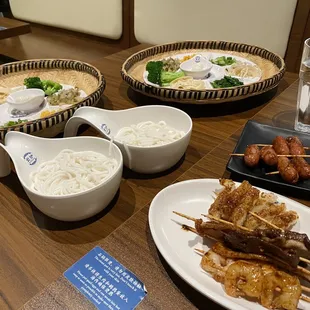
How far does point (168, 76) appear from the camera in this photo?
1753 millimetres

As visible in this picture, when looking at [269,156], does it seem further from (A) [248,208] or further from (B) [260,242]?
(B) [260,242]

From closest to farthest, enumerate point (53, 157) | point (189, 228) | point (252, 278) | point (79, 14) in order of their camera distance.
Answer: point (252, 278)
point (189, 228)
point (53, 157)
point (79, 14)

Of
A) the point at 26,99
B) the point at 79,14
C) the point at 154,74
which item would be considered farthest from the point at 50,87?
the point at 79,14

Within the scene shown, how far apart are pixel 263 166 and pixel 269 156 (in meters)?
0.05

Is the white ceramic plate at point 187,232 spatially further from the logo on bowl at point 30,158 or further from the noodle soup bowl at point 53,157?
the logo on bowl at point 30,158

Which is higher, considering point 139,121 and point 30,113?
point 139,121

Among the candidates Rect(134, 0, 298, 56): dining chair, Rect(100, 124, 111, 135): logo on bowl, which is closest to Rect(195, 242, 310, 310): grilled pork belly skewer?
Rect(100, 124, 111, 135): logo on bowl

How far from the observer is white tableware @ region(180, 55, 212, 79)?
1755mm

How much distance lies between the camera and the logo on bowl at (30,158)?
3.34 feet

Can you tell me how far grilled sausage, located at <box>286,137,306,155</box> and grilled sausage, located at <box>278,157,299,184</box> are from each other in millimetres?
69

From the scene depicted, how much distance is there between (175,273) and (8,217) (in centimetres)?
55

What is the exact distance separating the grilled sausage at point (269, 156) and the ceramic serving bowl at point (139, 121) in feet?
0.86

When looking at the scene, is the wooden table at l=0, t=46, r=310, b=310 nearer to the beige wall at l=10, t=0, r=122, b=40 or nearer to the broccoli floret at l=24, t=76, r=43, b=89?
the broccoli floret at l=24, t=76, r=43, b=89

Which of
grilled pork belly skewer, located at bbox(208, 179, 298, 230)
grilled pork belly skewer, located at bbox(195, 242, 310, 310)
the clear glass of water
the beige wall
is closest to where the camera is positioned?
grilled pork belly skewer, located at bbox(195, 242, 310, 310)
